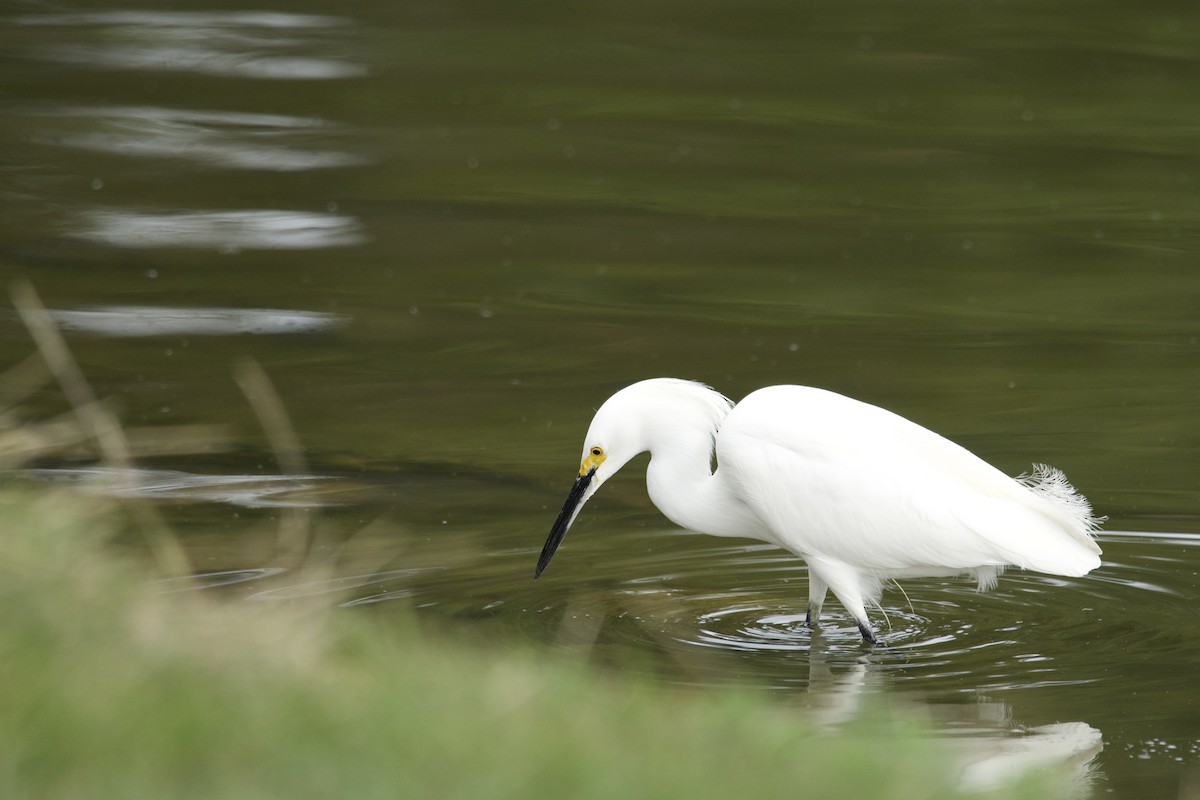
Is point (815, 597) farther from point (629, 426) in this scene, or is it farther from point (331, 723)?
point (331, 723)

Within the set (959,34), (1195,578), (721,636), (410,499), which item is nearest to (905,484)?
(721,636)

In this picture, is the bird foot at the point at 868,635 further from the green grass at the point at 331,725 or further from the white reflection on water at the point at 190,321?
the white reflection on water at the point at 190,321

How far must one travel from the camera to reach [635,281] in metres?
9.69

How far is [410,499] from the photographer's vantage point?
22.7 ft

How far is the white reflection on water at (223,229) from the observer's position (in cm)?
1019

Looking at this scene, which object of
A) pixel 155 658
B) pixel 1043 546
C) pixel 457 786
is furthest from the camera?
pixel 1043 546

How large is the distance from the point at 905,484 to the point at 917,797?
2657mm

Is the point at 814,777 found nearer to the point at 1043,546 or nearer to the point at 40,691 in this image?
the point at 40,691

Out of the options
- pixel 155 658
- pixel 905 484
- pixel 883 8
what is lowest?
pixel 905 484

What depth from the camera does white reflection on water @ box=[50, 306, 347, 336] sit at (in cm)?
888

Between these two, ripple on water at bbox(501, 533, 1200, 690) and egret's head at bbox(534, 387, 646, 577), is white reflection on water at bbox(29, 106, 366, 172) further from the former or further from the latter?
egret's head at bbox(534, 387, 646, 577)

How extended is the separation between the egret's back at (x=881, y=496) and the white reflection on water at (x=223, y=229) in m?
5.02

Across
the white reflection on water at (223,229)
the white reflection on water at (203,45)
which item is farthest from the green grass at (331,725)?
the white reflection on water at (203,45)

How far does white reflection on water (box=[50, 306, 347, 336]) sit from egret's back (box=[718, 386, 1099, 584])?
3.85 m
